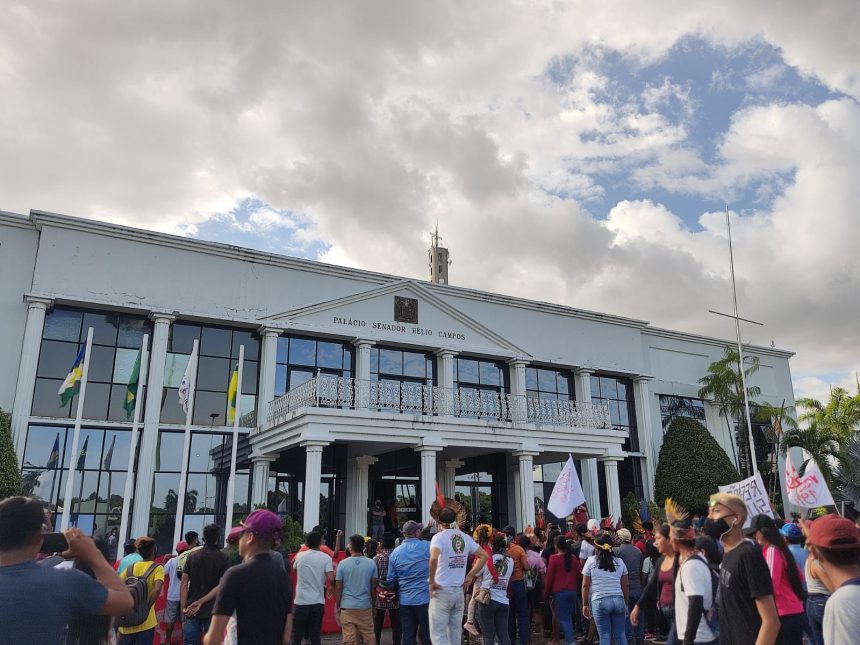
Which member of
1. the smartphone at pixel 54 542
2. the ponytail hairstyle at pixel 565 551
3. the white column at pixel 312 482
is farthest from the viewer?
the white column at pixel 312 482

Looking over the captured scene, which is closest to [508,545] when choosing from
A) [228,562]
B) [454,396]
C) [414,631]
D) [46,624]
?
[414,631]

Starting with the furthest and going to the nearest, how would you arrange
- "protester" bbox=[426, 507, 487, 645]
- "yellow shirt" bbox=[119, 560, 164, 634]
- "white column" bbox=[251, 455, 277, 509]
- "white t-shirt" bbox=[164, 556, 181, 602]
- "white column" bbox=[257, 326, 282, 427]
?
"white column" bbox=[257, 326, 282, 427]
"white column" bbox=[251, 455, 277, 509]
"white t-shirt" bbox=[164, 556, 181, 602]
"protester" bbox=[426, 507, 487, 645]
"yellow shirt" bbox=[119, 560, 164, 634]

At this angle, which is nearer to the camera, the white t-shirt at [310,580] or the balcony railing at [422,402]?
the white t-shirt at [310,580]

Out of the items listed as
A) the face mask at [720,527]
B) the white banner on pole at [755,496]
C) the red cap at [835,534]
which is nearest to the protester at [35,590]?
the red cap at [835,534]

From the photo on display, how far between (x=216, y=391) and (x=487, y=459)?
959cm

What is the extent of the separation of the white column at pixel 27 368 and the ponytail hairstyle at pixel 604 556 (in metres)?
14.7

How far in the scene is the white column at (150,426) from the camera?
57.8ft

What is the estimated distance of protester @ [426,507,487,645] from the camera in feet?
25.2

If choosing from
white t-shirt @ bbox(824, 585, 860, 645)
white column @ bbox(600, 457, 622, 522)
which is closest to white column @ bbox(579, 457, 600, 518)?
white column @ bbox(600, 457, 622, 522)

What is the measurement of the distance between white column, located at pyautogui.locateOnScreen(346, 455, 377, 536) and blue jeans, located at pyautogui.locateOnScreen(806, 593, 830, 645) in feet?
47.7

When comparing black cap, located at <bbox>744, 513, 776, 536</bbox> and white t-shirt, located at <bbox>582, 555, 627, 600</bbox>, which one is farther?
white t-shirt, located at <bbox>582, 555, 627, 600</bbox>

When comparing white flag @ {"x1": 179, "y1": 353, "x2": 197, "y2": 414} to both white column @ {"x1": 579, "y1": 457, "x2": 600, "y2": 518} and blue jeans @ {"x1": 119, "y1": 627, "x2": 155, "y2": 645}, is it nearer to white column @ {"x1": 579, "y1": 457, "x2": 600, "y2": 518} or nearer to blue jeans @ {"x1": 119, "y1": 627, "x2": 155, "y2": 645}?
blue jeans @ {"x1": 119, "y1": 627, "x2": 155, "y2": 645}

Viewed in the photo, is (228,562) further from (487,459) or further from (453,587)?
(487,459)

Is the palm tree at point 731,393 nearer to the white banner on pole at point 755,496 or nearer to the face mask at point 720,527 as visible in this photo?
the white banner on pole at point 755,496
